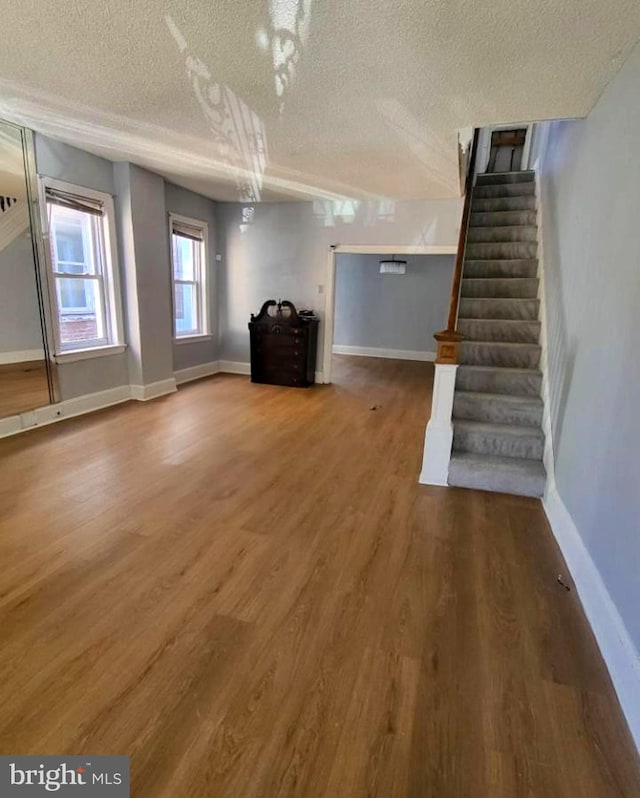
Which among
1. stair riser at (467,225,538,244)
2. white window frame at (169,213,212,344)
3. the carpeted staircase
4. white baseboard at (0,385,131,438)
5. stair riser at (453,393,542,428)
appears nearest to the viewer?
the carpeted staircase

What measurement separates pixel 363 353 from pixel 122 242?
5218 millimetres

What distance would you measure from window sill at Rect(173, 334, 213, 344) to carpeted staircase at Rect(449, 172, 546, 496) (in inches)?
146

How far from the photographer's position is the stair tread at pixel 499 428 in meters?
2.90

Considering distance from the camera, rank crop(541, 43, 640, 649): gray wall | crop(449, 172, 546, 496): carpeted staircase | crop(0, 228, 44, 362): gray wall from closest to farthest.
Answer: crop(541, 43, 640, 649): gray wall < crop(449, 172, 546, 496): carpeted staircase < crop(0, 228, 44, 362): gray wall

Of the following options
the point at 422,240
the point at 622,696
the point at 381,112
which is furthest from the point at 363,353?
the point at 622,696

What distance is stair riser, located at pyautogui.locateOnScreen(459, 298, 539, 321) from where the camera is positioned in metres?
3.69

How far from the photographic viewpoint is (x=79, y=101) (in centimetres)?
272

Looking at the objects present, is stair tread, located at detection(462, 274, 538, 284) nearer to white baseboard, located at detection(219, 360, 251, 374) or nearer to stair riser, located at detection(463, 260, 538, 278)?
stair riser, located at detection(463, 260, 538, 278)

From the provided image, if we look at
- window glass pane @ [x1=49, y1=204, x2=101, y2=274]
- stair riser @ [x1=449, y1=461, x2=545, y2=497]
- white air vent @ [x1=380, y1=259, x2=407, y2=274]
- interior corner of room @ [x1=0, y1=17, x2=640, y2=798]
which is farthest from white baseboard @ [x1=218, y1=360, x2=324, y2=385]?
stair riser @ [x1=449, y1=461, x2=545, y2=497]

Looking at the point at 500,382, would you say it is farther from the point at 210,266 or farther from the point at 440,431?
the point at 210,266

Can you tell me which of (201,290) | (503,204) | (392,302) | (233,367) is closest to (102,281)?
(201,290)

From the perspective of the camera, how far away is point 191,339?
579cm

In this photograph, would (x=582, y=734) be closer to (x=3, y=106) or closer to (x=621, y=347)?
(x=621, y=347)

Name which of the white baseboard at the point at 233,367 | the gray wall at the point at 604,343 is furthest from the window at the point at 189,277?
the gray wall at the point at 604,343
